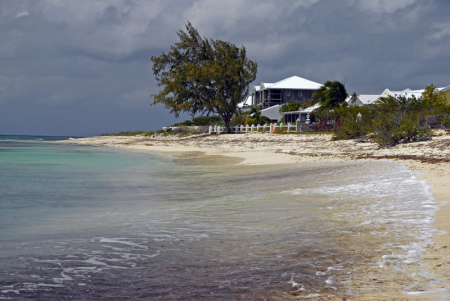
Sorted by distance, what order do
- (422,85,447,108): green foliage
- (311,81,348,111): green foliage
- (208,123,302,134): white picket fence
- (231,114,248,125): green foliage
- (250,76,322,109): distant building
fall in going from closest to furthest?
(422,85,447,108): green foliage → (208,123,302,134): white picket fence → (311,81,348,111): green foliage → (231,114,248,125): green foliage → (250,76,322,109): distant building

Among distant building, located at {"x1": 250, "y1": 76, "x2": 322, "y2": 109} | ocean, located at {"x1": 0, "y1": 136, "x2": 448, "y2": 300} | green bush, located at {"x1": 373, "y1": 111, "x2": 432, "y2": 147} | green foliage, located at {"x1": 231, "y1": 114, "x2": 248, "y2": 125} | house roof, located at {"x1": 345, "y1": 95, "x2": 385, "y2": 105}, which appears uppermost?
distant building, located at {"x1": 250, "y1": 76, "x2": 322, "y2": 109}

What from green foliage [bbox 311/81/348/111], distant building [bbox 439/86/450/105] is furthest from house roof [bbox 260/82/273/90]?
distant building [bbox 439/86/450/105]

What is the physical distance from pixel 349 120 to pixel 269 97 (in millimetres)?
42000

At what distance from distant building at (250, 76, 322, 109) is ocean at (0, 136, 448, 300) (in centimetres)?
5541

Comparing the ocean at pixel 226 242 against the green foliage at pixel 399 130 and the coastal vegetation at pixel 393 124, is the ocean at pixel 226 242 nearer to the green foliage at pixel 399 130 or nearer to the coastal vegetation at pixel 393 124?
the green foliage at pixel 399 130

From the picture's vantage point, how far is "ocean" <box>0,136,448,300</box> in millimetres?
3283

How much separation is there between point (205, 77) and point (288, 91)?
21.0 metres

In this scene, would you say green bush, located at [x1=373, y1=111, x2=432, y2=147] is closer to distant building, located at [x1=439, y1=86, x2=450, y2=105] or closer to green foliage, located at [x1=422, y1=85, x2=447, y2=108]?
green foliage, located at [x1=422, y1=85, x2=447, y2=108]

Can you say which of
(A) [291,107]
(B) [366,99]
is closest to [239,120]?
(A) [291,107]

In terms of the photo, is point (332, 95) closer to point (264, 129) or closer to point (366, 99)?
point (264, 129)

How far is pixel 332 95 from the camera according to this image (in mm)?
39812

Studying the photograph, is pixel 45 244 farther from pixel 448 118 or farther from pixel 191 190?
pixel 448 118

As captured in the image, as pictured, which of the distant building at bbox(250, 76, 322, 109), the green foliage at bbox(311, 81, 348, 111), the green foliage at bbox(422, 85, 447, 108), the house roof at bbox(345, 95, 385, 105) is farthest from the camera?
the distant building at bbox(250, 76, 322, 109)

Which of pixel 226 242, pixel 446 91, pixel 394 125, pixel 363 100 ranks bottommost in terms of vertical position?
pixel 226 242
